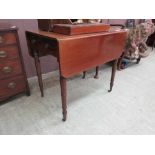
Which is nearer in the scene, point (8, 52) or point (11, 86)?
point (8, 52)

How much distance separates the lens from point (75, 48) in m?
1.19

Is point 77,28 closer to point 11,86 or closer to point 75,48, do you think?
point 75,48

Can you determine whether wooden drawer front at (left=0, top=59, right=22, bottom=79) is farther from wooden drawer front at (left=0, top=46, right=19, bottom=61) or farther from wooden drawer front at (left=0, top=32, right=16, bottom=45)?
wooden drawer front at (left=0, top=32, right=16, bottom=45)

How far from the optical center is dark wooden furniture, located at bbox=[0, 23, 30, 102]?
1444 mm

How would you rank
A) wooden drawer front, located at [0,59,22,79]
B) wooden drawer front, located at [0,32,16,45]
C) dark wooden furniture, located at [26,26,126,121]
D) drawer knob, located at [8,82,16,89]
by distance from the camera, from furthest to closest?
drawer knob, located at [8,82,16,89]
wooden drawer front, located at [0,59,22,79]
wooden drawer front, located at [0,32,16,45]
dark wooden furniture, located at [26,26,126,121]

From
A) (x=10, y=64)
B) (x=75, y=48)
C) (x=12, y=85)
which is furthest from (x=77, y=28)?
(x=12, y=85)

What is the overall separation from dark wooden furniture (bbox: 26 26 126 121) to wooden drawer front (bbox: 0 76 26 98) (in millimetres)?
305

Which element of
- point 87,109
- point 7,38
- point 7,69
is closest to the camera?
point 7,38

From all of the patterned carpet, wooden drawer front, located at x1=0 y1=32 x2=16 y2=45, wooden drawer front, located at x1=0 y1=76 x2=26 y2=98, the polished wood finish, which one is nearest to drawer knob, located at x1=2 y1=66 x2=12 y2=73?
wooden drawer front, located at x1=0 y1=76 x2=26 y2=98

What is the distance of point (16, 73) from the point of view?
1.65 meters

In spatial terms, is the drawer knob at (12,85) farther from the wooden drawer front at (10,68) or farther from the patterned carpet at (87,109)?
the patterned carpet at (87,109)

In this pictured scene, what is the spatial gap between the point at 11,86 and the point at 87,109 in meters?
0.89
